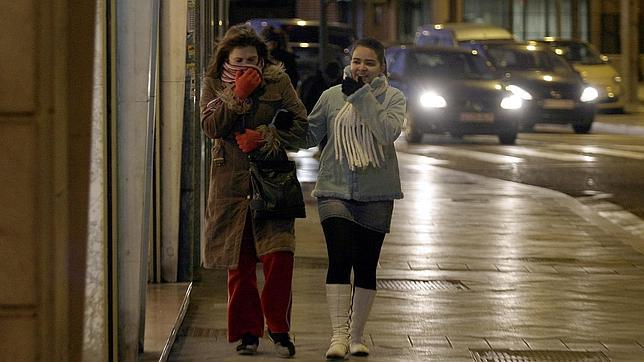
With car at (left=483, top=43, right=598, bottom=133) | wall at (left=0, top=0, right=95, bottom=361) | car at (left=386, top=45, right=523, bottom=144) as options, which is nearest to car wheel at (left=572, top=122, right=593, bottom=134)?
car at (left=483, top=43, right=598, bottom=133)

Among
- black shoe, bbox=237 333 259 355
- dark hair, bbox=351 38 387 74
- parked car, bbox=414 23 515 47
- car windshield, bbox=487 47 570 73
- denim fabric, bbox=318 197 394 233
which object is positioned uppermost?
parked car, bbox=414 23 515 47

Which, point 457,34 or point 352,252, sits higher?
point 457,34

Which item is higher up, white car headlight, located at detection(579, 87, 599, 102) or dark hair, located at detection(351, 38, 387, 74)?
white car headlight, located at detection(579, 87, 599, 102)

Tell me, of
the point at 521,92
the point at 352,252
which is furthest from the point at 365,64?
the point at 521,92

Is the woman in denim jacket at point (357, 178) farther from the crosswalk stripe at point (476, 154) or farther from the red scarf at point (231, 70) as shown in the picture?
the crosswalk stripe at point (476, 154)

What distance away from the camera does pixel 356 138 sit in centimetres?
750

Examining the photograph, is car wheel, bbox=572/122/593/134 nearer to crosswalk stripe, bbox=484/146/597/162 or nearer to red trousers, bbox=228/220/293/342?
crosswalk stripe, bbox=484/146/597/162

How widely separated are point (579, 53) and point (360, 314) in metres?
26.1

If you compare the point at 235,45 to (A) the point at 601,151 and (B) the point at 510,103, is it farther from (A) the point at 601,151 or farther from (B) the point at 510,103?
(B) the point at 510,103

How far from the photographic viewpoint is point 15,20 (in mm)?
4973

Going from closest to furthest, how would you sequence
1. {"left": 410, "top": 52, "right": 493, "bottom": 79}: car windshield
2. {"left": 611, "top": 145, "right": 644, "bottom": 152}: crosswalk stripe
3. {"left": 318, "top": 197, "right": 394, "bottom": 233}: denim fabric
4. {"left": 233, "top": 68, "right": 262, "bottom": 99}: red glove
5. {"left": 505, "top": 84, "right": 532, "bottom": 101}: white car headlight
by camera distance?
1. {"left": 233, "top": 68, "right": 262, "bottom": 99}: red glove
2. {"left": 318, "top": 197, "right": 394, "bottom": 233}: denim fabric
3. {"left": 611, "top": 145, "right": 644, "bottom": 152}: crosswalk stripe
4. {"left": 410, "top": 52, "right": 493, "bottom": 79}: car windshield
5. {"left": 505, "top": 84, "right": 532, "bottom": 101}: white car headlight

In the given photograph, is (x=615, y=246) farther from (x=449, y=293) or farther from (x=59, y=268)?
(x=59, y=268)

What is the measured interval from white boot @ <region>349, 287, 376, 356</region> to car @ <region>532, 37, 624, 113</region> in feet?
79.6

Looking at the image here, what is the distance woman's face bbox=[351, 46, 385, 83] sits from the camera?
7.53 meters
